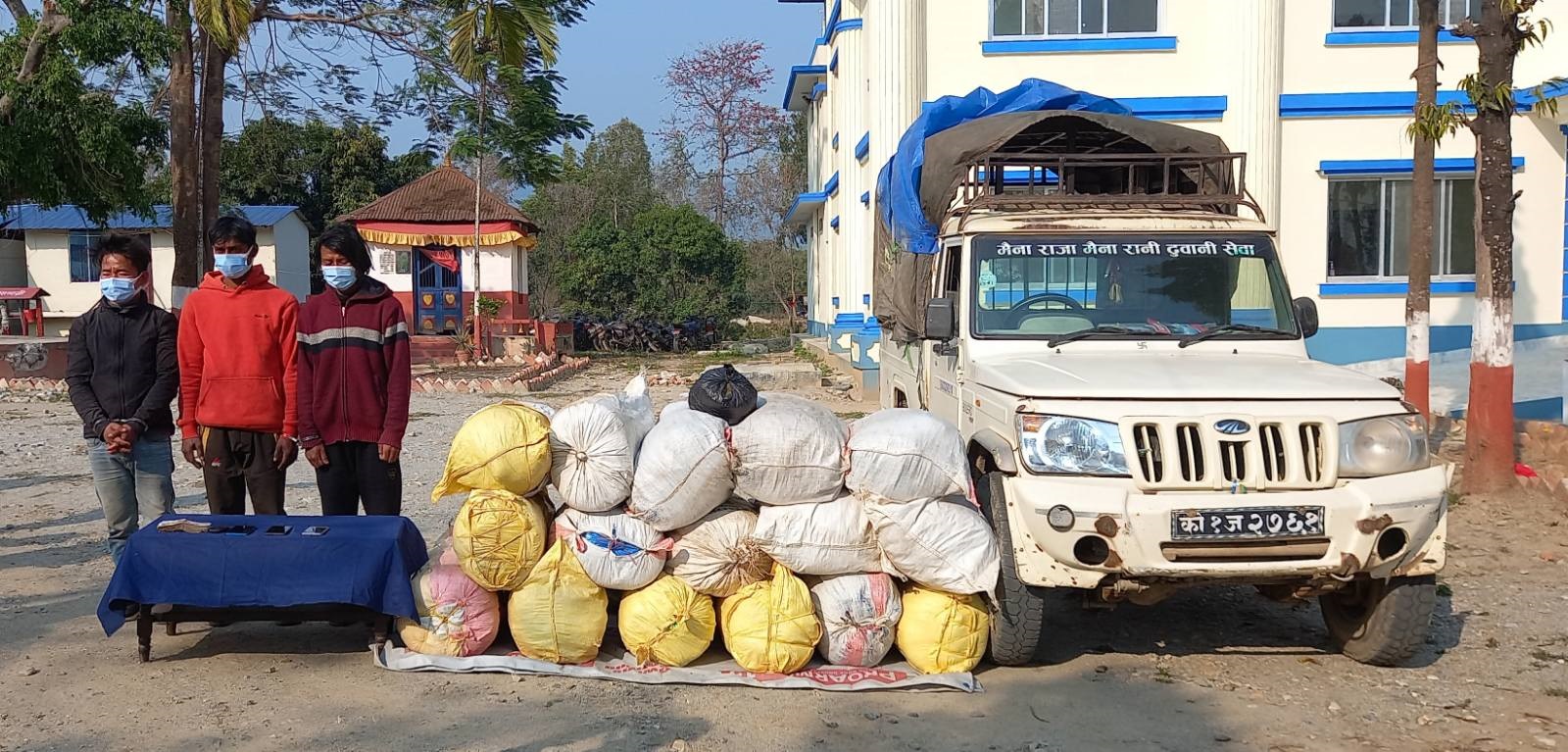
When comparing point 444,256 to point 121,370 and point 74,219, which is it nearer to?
point 74,219

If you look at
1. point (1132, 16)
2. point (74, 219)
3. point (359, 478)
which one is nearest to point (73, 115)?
point (359, 478)

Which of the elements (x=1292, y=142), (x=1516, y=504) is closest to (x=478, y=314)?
(x=1292, y=142)

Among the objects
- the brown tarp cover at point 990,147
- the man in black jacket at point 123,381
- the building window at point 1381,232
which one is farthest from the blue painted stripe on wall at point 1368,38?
the man in black jacket at point 123,381

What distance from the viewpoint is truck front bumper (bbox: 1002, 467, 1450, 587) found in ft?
14.4

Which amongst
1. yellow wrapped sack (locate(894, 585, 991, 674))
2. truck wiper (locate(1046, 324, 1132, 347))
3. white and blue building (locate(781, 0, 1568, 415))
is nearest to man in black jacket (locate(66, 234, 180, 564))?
yellow wrapped sack (locate(894, 585, 991, 674))

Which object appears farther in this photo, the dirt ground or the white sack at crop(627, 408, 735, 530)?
the white sack at crop(627, 408, 735, 530)

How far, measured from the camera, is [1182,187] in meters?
7.79

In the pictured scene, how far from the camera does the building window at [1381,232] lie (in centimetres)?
1467

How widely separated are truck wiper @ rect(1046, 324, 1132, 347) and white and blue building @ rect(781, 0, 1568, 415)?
8.92 m

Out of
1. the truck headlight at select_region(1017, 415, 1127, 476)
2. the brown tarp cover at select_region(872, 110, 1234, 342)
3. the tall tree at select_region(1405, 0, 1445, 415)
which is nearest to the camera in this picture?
the truck headlight at select_region(1017, 415, 1127, 476)

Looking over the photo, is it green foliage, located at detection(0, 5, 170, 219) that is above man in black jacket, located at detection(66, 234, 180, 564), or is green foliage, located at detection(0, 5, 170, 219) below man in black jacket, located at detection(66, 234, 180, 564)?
above

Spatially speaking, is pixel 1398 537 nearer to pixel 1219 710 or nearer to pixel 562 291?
pixel 1219 710

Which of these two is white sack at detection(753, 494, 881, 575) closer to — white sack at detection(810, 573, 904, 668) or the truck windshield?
white sack at detection(810, 573, 904, 668)

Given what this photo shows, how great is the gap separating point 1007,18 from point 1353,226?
501 centimetres
